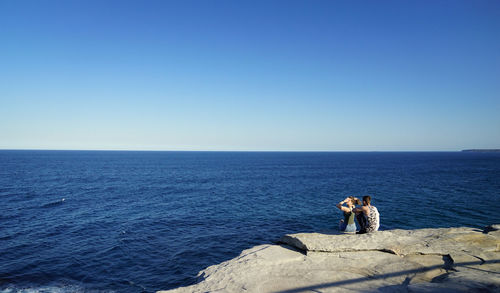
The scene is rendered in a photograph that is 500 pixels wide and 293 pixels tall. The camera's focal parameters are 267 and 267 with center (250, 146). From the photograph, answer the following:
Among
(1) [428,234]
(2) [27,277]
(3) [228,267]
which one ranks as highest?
(1) [428,234]

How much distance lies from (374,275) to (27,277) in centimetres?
1880

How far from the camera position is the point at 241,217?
28172 millimetres

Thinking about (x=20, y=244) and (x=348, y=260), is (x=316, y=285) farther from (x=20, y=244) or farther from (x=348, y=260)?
(x=20, y=244)

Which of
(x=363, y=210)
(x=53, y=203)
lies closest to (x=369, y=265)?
(x=363, y=210)

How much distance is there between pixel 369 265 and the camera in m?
9.94

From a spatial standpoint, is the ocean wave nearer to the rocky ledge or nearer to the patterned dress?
the rocky ledge

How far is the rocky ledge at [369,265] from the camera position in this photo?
8352 millimetres

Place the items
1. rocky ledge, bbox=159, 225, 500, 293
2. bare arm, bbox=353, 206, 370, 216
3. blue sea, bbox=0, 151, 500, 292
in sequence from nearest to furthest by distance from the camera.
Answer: rocky ledge, bbox=159, 225, 500, 293, bare arm, bbox=353, 206, 370, 216, blue sea, bbox=0, 151, 500, 292

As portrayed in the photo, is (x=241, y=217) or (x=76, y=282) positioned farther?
(x=241, y=217)

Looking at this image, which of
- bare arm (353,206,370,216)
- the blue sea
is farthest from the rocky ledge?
the blue sea

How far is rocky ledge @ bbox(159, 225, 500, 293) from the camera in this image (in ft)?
27.4

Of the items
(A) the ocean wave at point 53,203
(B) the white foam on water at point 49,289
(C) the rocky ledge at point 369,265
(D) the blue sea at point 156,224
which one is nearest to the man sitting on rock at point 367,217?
(C) the rocky ledge at point 369,265

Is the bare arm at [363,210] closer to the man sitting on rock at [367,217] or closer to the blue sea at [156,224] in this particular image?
the man sitting on rock at [367,217]

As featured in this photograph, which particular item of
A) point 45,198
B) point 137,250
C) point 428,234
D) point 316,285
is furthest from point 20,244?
point 428,234
